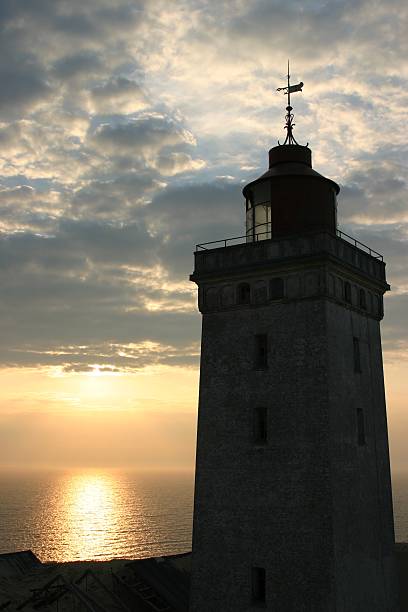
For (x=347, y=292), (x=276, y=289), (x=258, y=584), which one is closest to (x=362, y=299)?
(x=347, y=292)

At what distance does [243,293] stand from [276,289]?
1632 millimetres

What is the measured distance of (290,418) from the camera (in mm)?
24562

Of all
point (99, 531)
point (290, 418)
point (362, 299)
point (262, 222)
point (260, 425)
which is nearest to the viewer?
point (290, 418)

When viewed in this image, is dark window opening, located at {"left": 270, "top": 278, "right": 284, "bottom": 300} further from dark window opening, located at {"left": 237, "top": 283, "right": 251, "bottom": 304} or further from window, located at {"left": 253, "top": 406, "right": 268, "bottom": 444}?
window, located at {"left": 253, "top": 406, "right": 268, "bottom": 444}

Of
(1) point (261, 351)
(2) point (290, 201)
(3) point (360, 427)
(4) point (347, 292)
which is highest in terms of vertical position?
(2) point (290, 201)

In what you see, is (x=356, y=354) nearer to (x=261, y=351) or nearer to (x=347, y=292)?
(x=347, y=292)

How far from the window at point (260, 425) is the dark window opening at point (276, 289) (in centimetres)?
463

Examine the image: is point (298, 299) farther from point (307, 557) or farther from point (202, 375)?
point (307, 557)

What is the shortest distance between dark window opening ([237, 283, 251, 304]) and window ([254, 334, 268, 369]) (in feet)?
5.68

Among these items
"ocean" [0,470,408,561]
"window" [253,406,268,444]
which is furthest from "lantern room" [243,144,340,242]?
"ocean" [0,470,408,561]

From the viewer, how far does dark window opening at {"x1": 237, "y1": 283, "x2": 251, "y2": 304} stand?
88.7 ft

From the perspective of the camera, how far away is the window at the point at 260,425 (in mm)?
25266

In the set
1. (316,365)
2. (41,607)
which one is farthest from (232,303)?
(41,607)

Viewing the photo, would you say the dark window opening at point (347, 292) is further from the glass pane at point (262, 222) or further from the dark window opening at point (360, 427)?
the dark window opening at point (360, 427)
